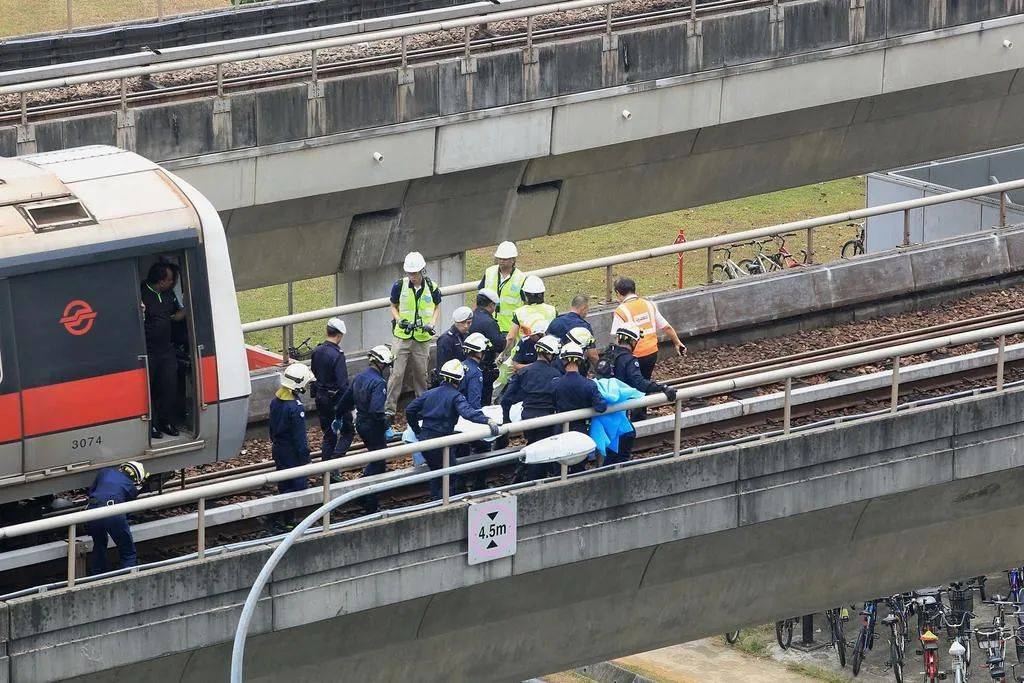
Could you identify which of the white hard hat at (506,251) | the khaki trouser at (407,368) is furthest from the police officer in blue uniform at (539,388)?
the khaki trouser at (407,368)

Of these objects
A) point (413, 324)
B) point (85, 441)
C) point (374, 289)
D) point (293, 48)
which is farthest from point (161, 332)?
point (374, 289)

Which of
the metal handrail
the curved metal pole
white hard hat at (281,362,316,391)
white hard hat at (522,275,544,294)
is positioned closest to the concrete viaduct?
the metal handrail

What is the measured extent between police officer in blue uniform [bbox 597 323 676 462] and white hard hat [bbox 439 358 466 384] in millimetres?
1451

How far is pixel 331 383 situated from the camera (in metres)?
17.6

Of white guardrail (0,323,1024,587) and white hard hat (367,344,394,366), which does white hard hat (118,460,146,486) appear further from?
white hard hat (367,344,394,366)

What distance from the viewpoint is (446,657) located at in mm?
16203

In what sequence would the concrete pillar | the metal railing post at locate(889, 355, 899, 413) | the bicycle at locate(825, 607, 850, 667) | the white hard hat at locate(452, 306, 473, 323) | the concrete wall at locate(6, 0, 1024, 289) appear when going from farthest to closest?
the bicycle at locate(825, 607, 850, 667) < the concrete pillar < the concrete wall at locate(6, 0, 1024, 289) < the metal railing post at locate(889, 355, 899, 413) < the white hard hat at locate(452, 306, 473, 323)

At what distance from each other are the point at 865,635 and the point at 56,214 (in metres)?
15.8

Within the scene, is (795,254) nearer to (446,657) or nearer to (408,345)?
(408,345)

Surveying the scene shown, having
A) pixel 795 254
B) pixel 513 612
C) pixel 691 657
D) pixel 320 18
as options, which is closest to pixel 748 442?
pixel 513 612

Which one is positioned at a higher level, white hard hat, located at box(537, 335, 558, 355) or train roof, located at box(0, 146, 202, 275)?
train roof, located at box(0, 146, 202, 275)

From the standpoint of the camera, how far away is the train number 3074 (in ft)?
50.5

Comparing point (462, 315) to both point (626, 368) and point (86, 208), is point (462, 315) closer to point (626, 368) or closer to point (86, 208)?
point (626, 368)

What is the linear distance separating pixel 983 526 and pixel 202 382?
7421 mm
